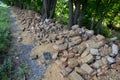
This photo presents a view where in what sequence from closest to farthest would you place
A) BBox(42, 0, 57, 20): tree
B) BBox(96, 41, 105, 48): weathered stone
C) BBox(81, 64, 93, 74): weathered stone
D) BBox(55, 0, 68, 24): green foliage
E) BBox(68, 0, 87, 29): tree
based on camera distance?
BBox(81, 64, 93, 74): weathered stone → BBox(96, 41, 105, 48): weathered stone → BBox(68, 0, 87, 29): tree → BBox(42, 0, 57, 20): tree → BBox(55, 0, 68, 24): green foliage

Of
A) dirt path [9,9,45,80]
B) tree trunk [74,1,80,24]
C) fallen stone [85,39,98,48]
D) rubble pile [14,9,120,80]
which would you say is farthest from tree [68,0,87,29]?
fallen stone [85,39,98,48]

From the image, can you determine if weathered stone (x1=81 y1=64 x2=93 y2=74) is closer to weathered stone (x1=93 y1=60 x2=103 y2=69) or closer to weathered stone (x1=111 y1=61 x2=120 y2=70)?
weathered stone (x1=93 y1=60 x2=103 y2=69)

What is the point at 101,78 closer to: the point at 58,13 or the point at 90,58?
the point at 90,58

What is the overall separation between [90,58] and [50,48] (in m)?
2.28

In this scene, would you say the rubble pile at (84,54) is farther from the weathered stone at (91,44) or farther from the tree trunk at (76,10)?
the tree trunk at (76,10)

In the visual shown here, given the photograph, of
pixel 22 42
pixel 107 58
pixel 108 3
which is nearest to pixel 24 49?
pixel 22 42

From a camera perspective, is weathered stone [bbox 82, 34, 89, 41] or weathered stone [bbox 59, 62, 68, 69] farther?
weathered stone [bbox 82, 34, 89, 41]

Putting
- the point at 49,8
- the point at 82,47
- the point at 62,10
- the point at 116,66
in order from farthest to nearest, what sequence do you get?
the point at 62,10
the point at 49,8
the point at 82,47
the point at 116,66

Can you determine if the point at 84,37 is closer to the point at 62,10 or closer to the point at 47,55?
the point at 47,55

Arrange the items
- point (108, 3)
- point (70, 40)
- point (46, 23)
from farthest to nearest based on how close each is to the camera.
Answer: point (108, 3), point (46, 23), point (70, 40)

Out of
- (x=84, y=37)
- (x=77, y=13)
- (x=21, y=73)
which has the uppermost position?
(x=77, y=13)

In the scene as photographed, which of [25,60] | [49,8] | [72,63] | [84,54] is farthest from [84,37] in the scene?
[49,8]

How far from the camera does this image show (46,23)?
11836 mm

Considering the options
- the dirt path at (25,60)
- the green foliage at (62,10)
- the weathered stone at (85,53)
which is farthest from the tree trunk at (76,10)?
the green foliage at (62,10)
